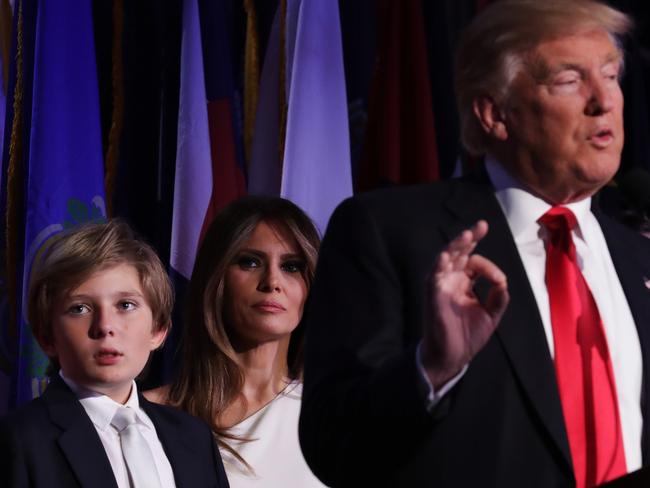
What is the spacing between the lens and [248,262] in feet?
9.25

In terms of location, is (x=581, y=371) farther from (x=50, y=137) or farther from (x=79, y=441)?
(x=50, y=137)

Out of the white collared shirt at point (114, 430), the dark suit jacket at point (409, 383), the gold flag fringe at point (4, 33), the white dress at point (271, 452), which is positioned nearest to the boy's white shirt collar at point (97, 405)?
the white collared shirt at point (114, 430)

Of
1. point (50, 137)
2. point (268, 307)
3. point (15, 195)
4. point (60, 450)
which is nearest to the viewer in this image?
point (60, 450)

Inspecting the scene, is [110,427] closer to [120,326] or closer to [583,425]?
[120,326]

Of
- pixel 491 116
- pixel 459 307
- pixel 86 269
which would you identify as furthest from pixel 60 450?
pixel 459 307

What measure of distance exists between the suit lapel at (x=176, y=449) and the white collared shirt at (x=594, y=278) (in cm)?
105

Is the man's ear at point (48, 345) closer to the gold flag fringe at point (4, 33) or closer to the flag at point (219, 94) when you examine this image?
the flag at point (219, 94)

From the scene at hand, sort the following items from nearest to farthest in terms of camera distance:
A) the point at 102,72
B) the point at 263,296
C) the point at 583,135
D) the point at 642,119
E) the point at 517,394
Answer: the point at 517,394, the point at 583,135, the point at 263,296, the point at 642,119, the point at 102,72

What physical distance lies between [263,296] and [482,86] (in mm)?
1318

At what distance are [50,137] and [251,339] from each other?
52.5 inches

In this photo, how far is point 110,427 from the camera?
222 centimetres

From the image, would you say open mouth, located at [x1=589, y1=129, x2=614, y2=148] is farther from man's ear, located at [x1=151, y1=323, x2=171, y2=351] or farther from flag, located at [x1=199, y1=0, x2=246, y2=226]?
flag, located at [x1=199, y1=0, x2=246, y2=226]

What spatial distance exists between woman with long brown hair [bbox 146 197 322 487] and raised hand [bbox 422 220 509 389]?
5.19 feet

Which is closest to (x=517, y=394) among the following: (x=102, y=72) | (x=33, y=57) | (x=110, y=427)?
(x=110, y=427)
